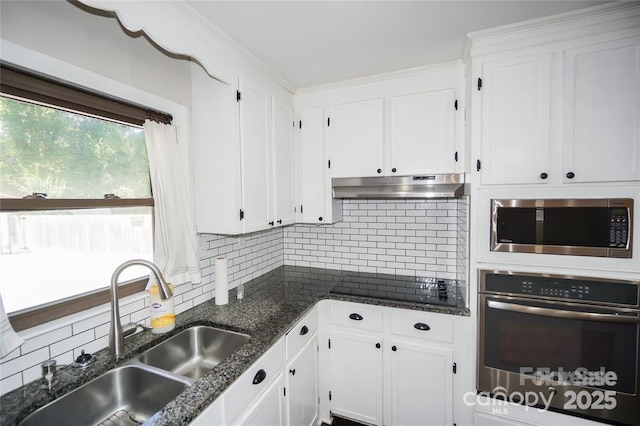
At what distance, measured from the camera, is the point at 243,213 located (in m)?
1.84

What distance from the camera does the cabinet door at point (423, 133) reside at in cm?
204

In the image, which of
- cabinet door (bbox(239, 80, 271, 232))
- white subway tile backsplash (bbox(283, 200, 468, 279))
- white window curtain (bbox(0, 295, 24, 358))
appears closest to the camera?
white window curtain (bbox(0, 295, 24, 358))

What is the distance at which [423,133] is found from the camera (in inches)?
82.7

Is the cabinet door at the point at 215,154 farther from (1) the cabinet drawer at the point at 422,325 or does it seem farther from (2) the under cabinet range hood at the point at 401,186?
(1) the cabinet drawer at the point at 422,325

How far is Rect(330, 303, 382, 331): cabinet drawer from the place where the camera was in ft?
6.69

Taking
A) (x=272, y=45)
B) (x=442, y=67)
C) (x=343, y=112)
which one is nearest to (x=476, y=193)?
(x=442, y=67)

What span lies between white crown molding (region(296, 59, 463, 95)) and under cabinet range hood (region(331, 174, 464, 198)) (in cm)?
75

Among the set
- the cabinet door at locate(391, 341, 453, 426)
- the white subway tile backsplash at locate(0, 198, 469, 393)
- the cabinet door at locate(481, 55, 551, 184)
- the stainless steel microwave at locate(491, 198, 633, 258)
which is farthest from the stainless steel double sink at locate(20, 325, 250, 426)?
the cabinet door at locate(481, 55, 551, 184)

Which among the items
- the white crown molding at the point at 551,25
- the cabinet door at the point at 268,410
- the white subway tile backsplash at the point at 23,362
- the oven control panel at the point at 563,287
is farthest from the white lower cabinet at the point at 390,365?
the white crown molding at the point at 551,25

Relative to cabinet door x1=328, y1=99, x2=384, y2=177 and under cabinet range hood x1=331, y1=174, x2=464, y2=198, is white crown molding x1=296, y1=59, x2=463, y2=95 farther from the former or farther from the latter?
under cabinet range hood x1=331, y1=174, x2=464, y2=198

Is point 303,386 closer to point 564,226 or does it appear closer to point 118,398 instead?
point 118,398

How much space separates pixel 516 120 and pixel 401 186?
2.63ft

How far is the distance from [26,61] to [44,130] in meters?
0.28

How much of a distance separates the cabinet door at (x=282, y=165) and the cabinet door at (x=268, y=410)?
1.11 metres
